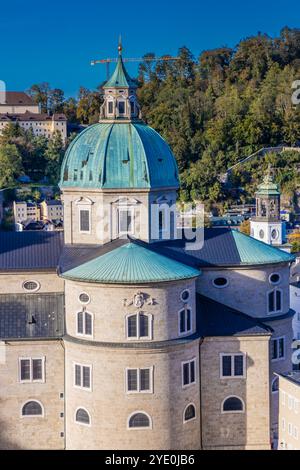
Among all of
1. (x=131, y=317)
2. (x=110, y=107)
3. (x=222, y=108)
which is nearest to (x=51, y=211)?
(x=222, y=108)

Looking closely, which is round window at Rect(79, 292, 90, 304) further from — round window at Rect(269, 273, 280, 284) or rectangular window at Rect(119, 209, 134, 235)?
round window at Rect(269, 273, 280, 284)

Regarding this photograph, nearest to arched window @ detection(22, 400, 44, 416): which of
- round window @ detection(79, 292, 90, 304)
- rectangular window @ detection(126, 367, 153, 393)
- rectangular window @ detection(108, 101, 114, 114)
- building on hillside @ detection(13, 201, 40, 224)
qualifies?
rectangular window @ detection(126, 367, 153, 393)

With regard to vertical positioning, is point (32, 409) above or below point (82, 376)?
below

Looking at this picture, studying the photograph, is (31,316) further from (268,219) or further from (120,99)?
(268,219)

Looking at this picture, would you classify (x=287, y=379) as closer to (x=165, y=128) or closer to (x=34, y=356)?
(x=34, y=356)

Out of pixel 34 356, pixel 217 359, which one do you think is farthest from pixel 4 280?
pixel 217 359

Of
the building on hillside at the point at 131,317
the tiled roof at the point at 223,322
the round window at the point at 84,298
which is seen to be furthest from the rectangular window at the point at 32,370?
the tiled roof at the point at 223,322
